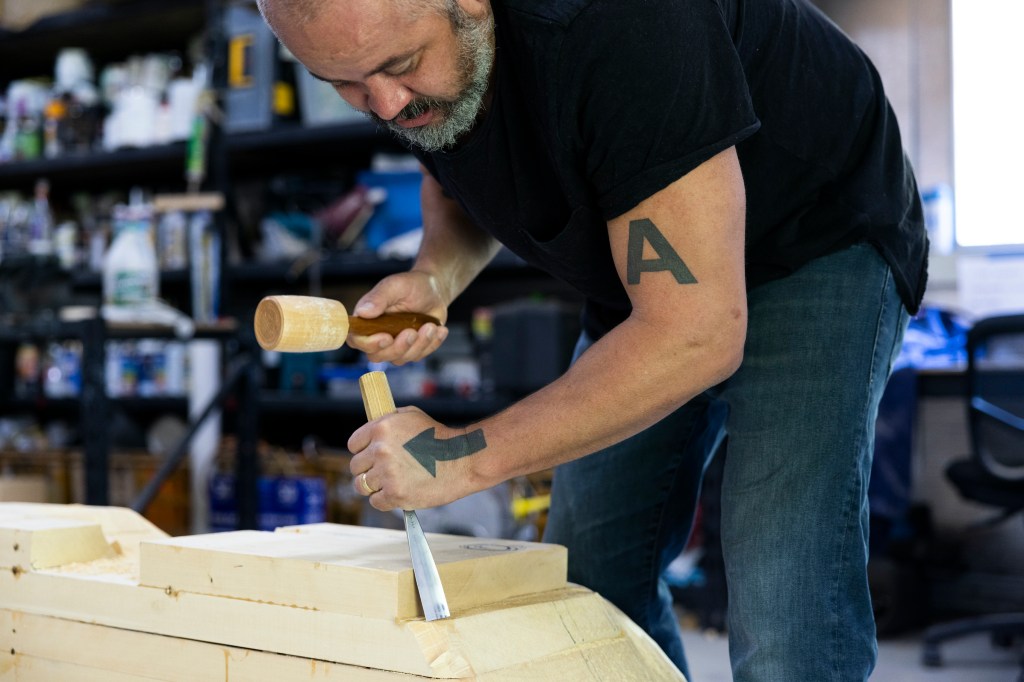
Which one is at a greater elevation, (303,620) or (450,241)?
(450,241)

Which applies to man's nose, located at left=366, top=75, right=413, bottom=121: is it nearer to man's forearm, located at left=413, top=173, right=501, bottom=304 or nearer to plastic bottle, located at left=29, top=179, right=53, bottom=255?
man's forearm, located at left=413, top=173, right=501, bottom=304

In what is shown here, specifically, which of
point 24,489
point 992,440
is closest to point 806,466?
point 992,440

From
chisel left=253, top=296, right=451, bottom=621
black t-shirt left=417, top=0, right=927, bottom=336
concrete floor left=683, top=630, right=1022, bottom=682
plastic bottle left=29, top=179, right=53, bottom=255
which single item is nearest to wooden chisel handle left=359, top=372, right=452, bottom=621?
chisel left=253, top=296, right=451, bottom=621

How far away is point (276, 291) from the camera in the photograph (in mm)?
3988

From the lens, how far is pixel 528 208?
110 cm

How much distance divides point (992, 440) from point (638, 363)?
184 cm

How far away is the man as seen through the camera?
935 millimetres

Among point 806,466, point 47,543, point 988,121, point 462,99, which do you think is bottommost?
point 47,543

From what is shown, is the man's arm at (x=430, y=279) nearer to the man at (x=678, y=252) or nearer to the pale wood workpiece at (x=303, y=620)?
the man at (x=678, y=252)

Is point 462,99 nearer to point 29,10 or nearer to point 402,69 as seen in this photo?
point 402,69

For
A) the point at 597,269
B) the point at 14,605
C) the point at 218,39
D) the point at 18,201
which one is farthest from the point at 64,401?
the point at 597,269

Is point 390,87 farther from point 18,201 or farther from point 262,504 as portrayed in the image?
point 18,201

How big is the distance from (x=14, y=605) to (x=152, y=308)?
5.37 ft

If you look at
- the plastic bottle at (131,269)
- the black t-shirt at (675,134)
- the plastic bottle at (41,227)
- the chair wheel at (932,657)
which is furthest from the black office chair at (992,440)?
the plastic bottle at (41,227)
